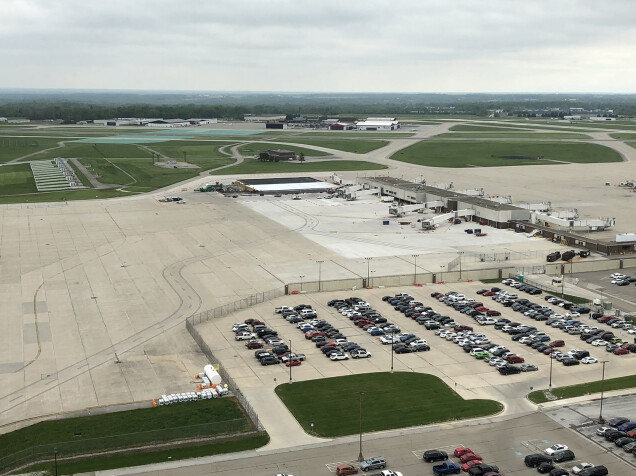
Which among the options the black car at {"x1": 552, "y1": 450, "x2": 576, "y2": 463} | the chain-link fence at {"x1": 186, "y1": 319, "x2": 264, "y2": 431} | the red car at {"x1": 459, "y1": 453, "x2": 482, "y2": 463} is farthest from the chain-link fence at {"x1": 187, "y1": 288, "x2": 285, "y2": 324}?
the black car at {"x1": 552, "y1": 450, "x2": 576, "y2": 463}

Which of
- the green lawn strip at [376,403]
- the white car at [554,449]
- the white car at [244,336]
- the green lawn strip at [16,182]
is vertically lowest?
the green lawn strip at [376,403]

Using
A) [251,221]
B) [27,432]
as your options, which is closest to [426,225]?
[251,221]

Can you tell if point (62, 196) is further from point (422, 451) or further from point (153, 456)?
point (422, 451)

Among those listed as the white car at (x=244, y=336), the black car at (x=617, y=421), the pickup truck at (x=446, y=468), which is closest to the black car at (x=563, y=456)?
the black car at (x=617, y=421)

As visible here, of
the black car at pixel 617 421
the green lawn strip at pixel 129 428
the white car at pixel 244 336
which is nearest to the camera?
the green lawn strip at pixel 129 428

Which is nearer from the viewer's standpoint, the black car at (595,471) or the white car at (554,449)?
the black car at (595,471)

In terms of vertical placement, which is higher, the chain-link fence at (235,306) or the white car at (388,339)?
the chain-link fence at (235,306)

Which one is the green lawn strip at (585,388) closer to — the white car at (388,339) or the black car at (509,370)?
the black car at (509,370)
